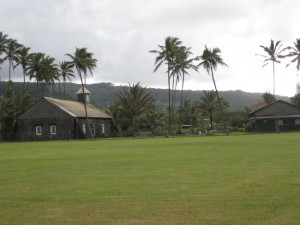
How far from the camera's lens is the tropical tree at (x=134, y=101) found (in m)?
68.5

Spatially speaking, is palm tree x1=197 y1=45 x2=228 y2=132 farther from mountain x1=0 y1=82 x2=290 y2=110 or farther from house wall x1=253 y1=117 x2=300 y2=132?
mountain x1=0 y1=82 x2=290 y2=110

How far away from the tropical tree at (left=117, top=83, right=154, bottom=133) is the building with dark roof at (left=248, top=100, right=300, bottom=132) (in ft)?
53.8

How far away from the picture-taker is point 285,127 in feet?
220

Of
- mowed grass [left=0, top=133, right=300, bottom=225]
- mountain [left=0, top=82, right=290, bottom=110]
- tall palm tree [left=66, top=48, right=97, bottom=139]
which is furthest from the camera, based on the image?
mountain [left=0, top=82, right=290, bottom=110]

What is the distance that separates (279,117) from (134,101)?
70.9 feet

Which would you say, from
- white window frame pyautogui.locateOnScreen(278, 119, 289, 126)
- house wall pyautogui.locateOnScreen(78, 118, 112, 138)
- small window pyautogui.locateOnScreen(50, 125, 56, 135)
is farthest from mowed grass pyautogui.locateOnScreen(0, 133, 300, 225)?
white window frame pyautogui.locateOnScreen(278, 119, 289, 126)

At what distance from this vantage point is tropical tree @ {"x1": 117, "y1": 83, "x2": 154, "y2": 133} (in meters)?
68.5

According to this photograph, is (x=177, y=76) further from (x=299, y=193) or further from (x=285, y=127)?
(x=299, y=193)

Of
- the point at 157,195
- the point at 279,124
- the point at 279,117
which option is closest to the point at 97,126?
the point at 279,117

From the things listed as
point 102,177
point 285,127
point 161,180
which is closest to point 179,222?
point 161,180

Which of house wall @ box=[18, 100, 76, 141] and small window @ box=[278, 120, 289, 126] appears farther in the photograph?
small window @ box=[278, 120, 289, 126]

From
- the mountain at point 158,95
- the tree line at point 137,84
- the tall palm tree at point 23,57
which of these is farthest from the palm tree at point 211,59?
the mountain at point 158,95

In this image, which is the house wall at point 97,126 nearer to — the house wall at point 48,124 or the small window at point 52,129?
the house wall at point 48,124

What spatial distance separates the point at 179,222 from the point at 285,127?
62.3 meters
